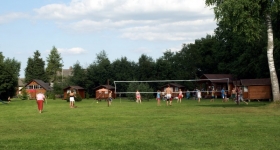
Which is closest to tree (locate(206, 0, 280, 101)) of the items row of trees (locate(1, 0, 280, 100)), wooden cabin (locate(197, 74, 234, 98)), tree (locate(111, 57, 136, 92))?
row of trees (locate(1, 0, 280, 100))

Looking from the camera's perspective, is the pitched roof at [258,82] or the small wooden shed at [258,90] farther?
the pitched roof at [258,82]

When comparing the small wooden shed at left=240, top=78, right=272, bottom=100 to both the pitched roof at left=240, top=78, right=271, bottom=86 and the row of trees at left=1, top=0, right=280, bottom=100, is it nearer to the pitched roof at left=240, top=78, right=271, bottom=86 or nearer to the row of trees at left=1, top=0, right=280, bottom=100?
the pitched roof at left=240, top=78, right=271, bottom=86

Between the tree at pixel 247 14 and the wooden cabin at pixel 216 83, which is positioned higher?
the tree at pixel 247 14

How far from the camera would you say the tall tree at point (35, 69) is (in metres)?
110

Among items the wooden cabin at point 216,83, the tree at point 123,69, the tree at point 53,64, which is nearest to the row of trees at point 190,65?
the tree at point 123,69

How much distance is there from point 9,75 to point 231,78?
34881 mm

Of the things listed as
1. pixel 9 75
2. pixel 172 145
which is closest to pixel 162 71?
pixel 9 75

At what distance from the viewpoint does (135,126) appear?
16406 mm

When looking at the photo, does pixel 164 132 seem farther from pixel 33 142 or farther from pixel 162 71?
pixel 162 71

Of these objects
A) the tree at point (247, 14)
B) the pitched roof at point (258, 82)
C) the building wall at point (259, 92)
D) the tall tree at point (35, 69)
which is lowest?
the building wall at point (259, 92)

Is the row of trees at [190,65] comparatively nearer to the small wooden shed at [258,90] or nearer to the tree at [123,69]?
the tree at [123,69]

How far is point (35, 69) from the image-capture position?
111 metres

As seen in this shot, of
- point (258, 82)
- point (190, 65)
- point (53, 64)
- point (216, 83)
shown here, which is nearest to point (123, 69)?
point (190, 65)

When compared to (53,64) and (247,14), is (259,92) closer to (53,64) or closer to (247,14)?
(247,14)
